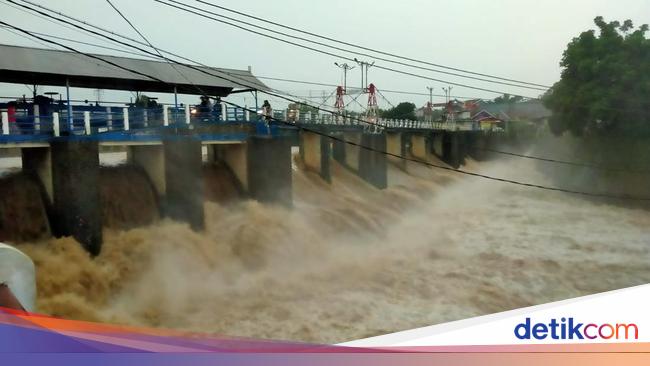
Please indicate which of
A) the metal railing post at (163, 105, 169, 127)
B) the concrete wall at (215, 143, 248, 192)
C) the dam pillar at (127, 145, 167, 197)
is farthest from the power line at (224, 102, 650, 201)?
the dam pillar at (127, 145, 167, 197)

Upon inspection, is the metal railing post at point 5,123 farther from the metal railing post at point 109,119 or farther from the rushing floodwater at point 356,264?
the rushing floodwater at point 356,264

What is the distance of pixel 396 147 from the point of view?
16.9ft

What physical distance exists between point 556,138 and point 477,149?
697mm

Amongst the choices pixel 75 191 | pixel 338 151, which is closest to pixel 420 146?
pixel 338 151

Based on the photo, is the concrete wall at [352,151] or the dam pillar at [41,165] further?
the concrete wall at [352,151]

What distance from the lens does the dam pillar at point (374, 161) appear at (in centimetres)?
504

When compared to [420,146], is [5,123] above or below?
above

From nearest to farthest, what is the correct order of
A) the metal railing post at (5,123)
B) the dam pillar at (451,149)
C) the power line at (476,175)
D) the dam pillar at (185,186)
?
the metal railing post at (5,123) → the power line at (476,175) → the dam pillar at (185,186) → the dam pillar at (451,149)

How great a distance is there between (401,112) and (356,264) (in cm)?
172

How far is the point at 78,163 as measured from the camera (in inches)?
145

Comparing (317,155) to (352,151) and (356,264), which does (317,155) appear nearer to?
(352,151)

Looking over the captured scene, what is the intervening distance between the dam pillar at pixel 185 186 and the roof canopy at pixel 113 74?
809 mm

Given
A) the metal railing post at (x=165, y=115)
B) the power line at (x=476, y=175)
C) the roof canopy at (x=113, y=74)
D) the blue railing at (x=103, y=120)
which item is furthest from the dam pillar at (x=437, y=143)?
the metal railing post at (x=165, y=115)

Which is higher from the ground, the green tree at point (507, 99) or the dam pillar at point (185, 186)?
the green tree at point (507, 99)
